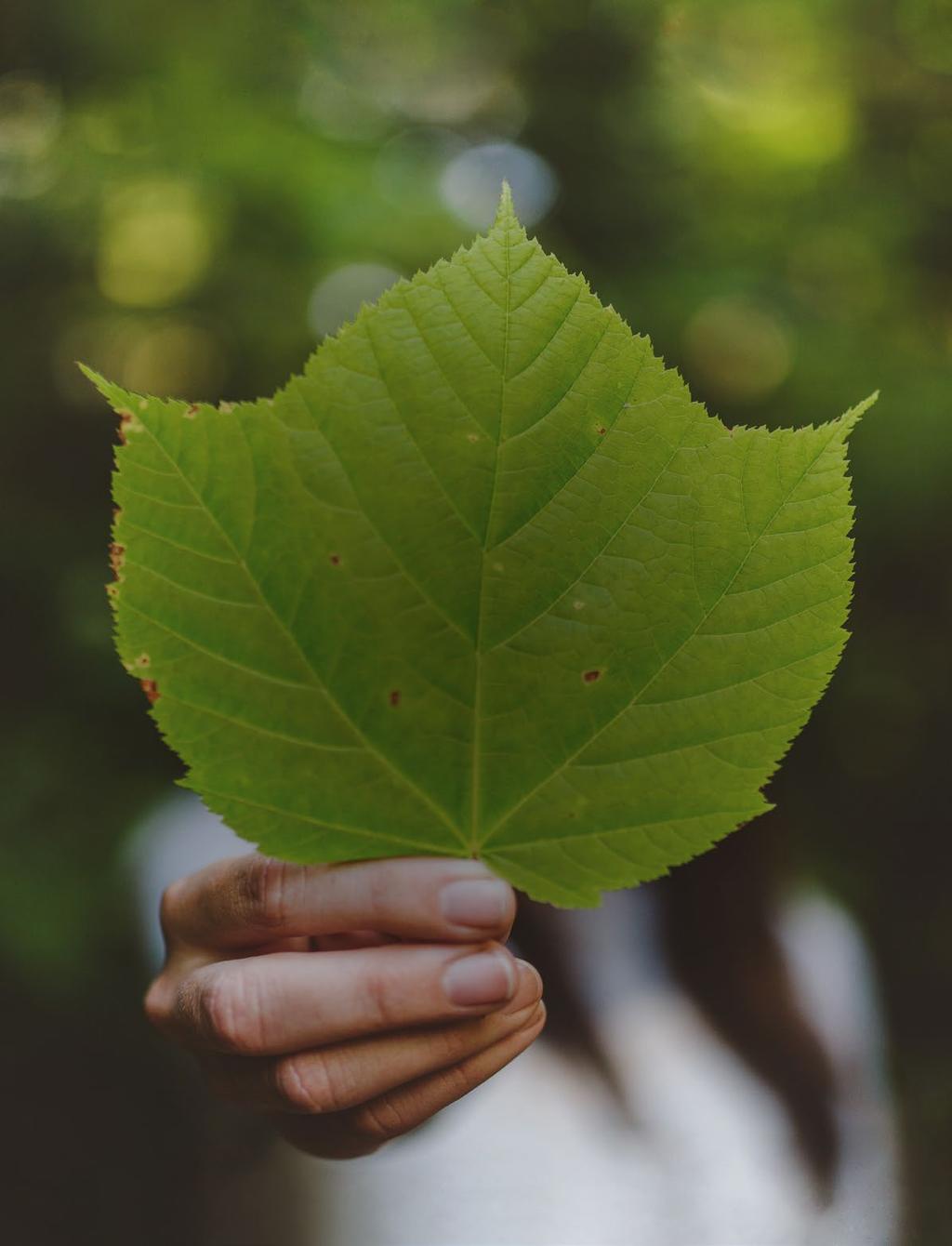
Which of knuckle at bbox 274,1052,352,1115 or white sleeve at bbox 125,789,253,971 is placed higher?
knuckle at bbox 274,1052,352,1115

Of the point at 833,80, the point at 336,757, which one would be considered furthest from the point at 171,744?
the point at 833,80

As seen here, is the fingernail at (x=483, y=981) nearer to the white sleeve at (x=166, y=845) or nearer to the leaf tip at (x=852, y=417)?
the leaf tip at (x=852, y=417)

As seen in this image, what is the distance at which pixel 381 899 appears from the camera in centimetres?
14

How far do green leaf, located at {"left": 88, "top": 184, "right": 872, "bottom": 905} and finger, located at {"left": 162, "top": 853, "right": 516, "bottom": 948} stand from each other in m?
0.01

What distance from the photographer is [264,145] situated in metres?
0.54

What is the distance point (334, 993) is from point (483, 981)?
0.03m

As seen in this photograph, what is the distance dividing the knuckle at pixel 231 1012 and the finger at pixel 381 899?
1 cm

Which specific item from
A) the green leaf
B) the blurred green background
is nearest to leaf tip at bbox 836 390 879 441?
the green leaf

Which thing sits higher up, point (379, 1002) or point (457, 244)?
point (457, 244)

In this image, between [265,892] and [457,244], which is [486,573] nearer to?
[265,892]

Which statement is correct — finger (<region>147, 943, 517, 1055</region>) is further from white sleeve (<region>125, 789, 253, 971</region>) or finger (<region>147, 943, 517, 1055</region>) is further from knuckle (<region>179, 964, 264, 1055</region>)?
white sleeve (<region>125, 789, 253, 971</region>)

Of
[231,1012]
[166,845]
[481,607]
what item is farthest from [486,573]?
[166,845]

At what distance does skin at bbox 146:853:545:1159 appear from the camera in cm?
14

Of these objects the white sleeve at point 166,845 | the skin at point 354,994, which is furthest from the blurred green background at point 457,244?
the skin at point 354,994
